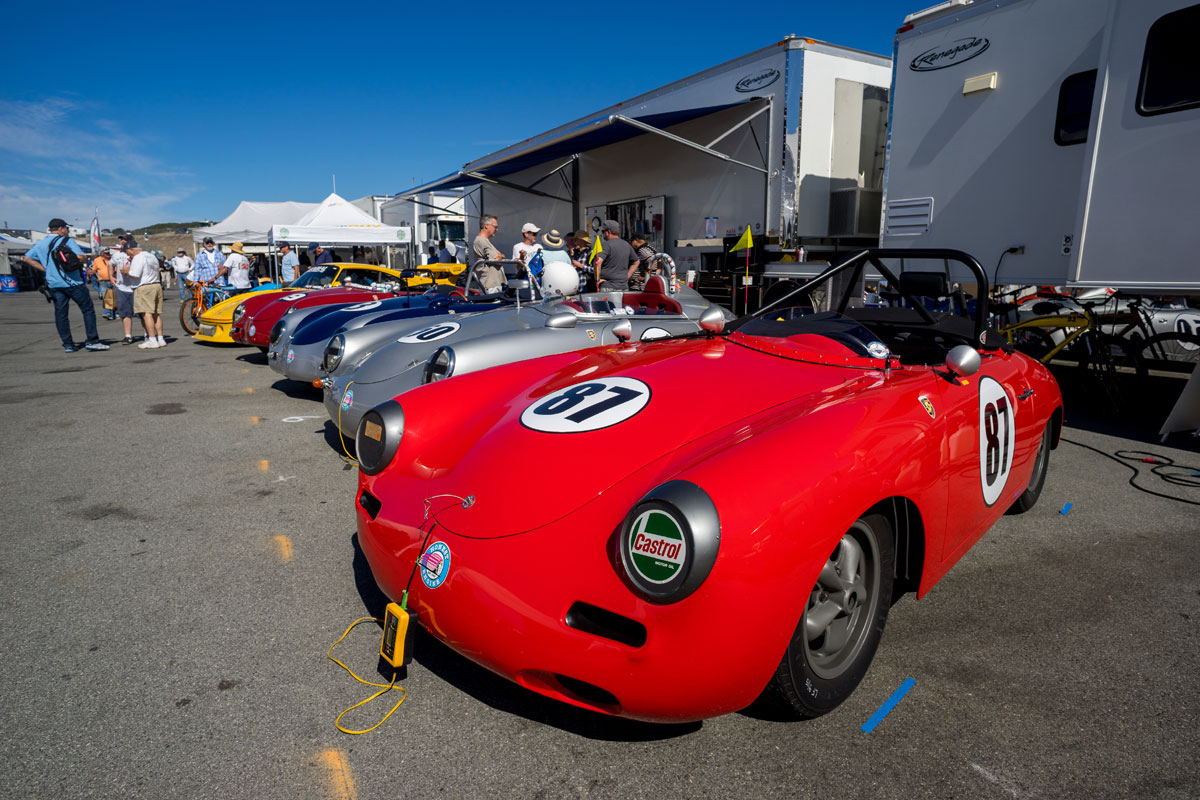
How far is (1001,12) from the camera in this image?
247 inches

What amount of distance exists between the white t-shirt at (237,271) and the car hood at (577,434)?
39.6 feet

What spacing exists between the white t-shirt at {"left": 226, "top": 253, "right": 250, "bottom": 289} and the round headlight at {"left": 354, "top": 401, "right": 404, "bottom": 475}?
12234 mm

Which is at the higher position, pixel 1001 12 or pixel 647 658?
pixel 1001 12

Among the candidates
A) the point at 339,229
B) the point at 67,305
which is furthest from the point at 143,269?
the point at 339,229

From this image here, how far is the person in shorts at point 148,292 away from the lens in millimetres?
9836

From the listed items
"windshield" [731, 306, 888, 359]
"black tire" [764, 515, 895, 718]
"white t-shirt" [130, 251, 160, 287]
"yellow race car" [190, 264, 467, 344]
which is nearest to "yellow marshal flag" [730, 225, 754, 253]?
"yellow race car" [190, 264, 467, 344]

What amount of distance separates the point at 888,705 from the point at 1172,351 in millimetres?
8119

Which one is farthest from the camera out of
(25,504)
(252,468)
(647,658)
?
(252,468)

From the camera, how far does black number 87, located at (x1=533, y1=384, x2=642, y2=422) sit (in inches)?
90.7

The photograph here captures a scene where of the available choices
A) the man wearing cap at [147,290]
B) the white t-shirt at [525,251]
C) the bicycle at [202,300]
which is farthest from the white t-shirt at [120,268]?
the white t-shirt at [525,251]

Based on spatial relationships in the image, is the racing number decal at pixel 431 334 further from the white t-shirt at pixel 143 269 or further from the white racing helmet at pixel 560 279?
the white t-shirt at pixel 143 269

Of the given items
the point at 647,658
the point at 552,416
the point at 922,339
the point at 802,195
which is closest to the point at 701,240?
the point at 802,195

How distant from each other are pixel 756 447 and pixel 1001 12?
6.63 m

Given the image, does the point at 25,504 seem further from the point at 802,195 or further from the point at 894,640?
the point at 802,195
